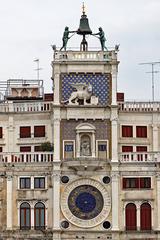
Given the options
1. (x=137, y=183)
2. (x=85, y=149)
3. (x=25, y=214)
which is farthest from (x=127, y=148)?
(x=25, y=214)

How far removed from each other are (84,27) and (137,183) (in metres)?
15.8

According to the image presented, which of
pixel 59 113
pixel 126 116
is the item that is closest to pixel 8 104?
pixel 59 113

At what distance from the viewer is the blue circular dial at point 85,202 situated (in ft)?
248

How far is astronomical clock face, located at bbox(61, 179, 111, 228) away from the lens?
247 feet

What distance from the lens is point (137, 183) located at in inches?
2987

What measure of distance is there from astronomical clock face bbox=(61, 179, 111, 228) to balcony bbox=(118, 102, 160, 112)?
7.88 meters

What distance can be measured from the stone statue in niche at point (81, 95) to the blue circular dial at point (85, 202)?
24.5ft

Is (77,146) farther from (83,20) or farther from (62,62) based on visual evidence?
(83,20)

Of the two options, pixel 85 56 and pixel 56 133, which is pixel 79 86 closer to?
pixel 85 56

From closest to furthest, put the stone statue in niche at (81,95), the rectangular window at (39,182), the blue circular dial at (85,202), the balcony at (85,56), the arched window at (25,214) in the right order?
the arched window at (25,214)
the blue circular dial at (85,202)
the rectangular window at (39,182)
the stone statue in niche at (81,95)
the balcony at (85,56)

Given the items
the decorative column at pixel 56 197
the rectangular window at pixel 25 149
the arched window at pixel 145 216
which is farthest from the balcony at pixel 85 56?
the arched window at pixel 145 216

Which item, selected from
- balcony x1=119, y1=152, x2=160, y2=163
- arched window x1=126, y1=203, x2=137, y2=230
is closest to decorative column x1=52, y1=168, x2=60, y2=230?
balcony x1=119, y1=152, x2=160, y2=163

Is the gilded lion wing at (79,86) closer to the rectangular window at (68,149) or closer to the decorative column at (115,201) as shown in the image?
the rectangular window at (68,149)

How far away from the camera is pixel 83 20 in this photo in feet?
268
